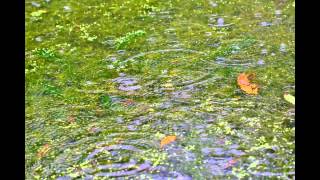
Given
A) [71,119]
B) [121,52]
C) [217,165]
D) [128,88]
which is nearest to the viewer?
[217,165]

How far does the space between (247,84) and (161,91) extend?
70 cm

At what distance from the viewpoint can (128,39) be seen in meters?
4.81

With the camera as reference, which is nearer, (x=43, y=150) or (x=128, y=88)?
(x=43, y=150)

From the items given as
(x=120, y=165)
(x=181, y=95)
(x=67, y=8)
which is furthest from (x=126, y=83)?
(x=67, y=8)

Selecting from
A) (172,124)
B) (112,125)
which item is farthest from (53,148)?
(172,124)

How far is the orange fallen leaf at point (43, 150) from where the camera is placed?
10.9 ft

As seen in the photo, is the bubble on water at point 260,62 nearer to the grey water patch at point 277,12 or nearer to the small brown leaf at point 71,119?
the grey water patch at point 277,12

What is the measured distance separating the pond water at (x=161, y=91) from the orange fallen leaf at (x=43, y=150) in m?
0.01

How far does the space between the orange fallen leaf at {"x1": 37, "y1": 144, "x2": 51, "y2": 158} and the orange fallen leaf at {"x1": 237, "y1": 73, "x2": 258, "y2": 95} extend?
1.58 metres

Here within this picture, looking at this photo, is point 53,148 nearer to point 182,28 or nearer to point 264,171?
Result: point 264,171

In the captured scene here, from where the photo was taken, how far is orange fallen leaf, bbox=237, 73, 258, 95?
149 inches

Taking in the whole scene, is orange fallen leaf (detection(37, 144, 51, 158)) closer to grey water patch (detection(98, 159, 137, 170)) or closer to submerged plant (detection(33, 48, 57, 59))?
grey water patch (detection(98, 159, 137, 170))

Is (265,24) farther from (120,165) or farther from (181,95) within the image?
(120,165)

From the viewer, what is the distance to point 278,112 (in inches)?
138
